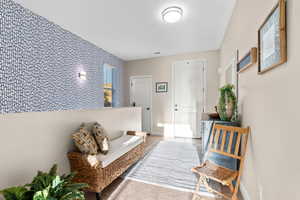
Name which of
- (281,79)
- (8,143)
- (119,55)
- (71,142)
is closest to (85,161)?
(71,142)

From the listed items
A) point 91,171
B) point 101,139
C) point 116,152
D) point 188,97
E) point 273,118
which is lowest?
point 91,171

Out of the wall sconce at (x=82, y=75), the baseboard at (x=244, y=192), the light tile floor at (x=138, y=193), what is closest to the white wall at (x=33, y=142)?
the light tile floor at (x=138, y=193)

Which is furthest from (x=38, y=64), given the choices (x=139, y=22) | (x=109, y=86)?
(x=109, y=86)

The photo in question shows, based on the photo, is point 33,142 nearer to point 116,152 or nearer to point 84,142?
point 84,142

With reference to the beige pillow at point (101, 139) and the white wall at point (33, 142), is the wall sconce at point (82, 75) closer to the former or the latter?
the white wall at point (33, 142)

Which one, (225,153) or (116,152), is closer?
(225,153)

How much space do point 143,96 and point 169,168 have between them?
2.98 m

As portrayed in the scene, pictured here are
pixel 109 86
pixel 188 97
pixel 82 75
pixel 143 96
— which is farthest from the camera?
pixel 143 96

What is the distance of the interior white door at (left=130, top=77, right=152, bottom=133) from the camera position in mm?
4883

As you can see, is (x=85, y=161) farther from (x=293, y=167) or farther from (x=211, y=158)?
(x=293, y=167)

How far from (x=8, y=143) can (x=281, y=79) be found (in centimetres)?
226

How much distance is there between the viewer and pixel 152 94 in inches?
190

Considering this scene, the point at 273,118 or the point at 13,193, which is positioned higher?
the point at 273,118

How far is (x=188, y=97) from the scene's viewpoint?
436 centimetres
